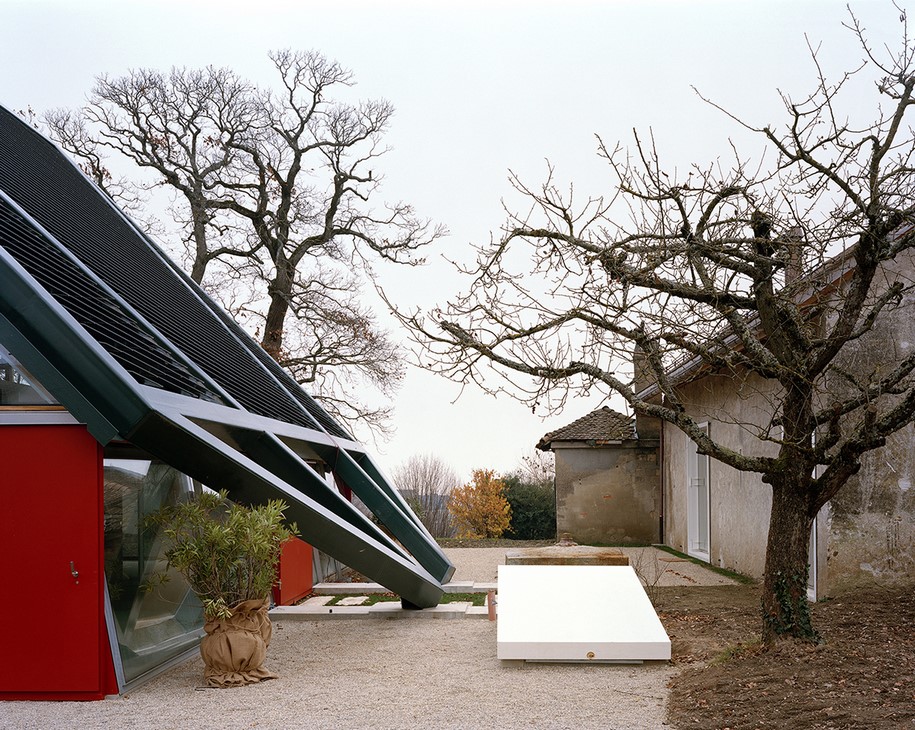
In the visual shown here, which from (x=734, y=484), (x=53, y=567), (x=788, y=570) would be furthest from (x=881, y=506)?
(x=53, y=567)

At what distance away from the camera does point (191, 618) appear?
28.0 ft

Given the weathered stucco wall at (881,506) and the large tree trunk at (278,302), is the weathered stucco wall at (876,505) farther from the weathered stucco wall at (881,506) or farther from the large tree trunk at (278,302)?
the large tree trunk at (278,302)

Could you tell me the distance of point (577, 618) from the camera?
8047 mm

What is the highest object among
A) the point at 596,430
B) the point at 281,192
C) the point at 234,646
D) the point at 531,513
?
the point at 281,192

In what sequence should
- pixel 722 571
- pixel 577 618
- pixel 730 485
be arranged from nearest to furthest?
pixel 577 618 → pixel 730 485 → pixel 722 571

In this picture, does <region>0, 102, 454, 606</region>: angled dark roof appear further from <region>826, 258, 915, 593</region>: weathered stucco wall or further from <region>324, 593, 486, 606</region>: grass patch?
<region>826, 258, 915, 593</region>: weathered stucco wall

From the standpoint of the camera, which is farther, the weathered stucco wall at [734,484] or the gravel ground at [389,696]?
the weathered stucco wall at [734,484]

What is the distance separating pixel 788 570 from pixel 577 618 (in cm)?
189

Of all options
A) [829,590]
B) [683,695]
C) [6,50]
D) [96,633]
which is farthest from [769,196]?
[6,50]

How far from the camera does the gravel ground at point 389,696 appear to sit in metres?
5.95

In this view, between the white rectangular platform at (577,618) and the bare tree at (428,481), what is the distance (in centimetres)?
1818

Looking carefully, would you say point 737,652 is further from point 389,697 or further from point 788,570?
point 389,697

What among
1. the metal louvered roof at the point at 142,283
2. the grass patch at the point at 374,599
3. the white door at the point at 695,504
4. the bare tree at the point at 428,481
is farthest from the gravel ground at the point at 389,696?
the bare tree at the point at 428,481

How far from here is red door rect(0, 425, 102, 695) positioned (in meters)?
6.54
